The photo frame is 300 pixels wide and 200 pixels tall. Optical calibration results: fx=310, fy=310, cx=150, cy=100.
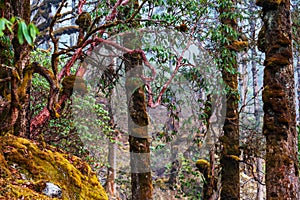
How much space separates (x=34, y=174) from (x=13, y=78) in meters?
0.77

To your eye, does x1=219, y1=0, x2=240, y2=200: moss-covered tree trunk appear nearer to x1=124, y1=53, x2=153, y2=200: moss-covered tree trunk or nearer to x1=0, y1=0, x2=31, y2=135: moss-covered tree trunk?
x1=124, y1=53, x2=153, y2=200: moss-covered tree trunk

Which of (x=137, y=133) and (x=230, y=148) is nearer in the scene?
(x=137, y=133)

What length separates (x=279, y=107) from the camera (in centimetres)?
372

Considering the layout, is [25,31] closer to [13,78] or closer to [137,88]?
[13,78]

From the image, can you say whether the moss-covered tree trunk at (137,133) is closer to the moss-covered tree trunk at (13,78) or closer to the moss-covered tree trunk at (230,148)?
the moss-covered tree trunk at (230,148)

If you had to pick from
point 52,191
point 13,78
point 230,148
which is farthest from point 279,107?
point 230,148

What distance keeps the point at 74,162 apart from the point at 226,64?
3599 mm

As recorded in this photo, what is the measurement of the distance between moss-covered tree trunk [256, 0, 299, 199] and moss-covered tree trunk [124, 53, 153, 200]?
248 cm

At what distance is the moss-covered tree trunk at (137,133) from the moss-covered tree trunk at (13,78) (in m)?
2.59

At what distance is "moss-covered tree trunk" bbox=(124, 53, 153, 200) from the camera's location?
18.4 ft

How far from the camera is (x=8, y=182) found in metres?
2.07

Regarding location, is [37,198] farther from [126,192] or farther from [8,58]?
[126,192]

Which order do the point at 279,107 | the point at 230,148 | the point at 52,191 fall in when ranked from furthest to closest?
the point at 230,148
the point at 279,107
the point at 52,191

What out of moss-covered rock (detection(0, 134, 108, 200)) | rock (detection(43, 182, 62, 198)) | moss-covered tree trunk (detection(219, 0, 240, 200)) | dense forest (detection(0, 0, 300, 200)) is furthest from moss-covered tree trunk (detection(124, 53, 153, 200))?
rock (detection(43, 182, 62, 198))
